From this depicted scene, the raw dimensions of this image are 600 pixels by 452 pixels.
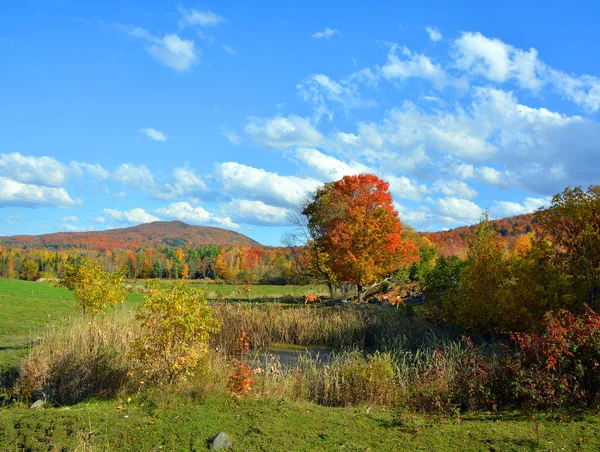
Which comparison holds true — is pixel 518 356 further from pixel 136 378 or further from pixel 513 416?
pixel 136 378

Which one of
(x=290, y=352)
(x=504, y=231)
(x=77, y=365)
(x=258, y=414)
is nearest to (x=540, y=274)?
(x=290, y=352)

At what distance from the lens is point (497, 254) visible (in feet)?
47.5

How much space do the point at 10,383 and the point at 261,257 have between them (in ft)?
328

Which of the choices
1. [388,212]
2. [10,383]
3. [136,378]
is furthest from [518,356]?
[388,212]

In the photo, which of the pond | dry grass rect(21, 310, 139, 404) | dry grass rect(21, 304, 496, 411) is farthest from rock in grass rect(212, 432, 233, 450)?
the pond

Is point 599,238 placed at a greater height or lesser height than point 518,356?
greater

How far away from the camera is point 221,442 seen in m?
5.66

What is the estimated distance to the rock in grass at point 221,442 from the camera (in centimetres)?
560

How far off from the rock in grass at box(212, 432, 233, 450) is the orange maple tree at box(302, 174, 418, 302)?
18895 millimetres

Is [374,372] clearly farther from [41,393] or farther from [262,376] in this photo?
[41,393]

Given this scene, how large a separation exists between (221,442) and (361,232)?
1978 cm

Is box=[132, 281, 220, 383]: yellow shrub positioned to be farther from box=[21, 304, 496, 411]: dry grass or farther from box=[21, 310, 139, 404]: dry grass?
box=[21, 310, 139, 404]: dry grass

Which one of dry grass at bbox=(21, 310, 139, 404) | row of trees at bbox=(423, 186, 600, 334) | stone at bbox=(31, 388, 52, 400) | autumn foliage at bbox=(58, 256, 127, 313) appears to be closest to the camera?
stone at bbox=(31, 388, 52, 400)

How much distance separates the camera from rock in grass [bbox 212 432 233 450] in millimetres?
5602
